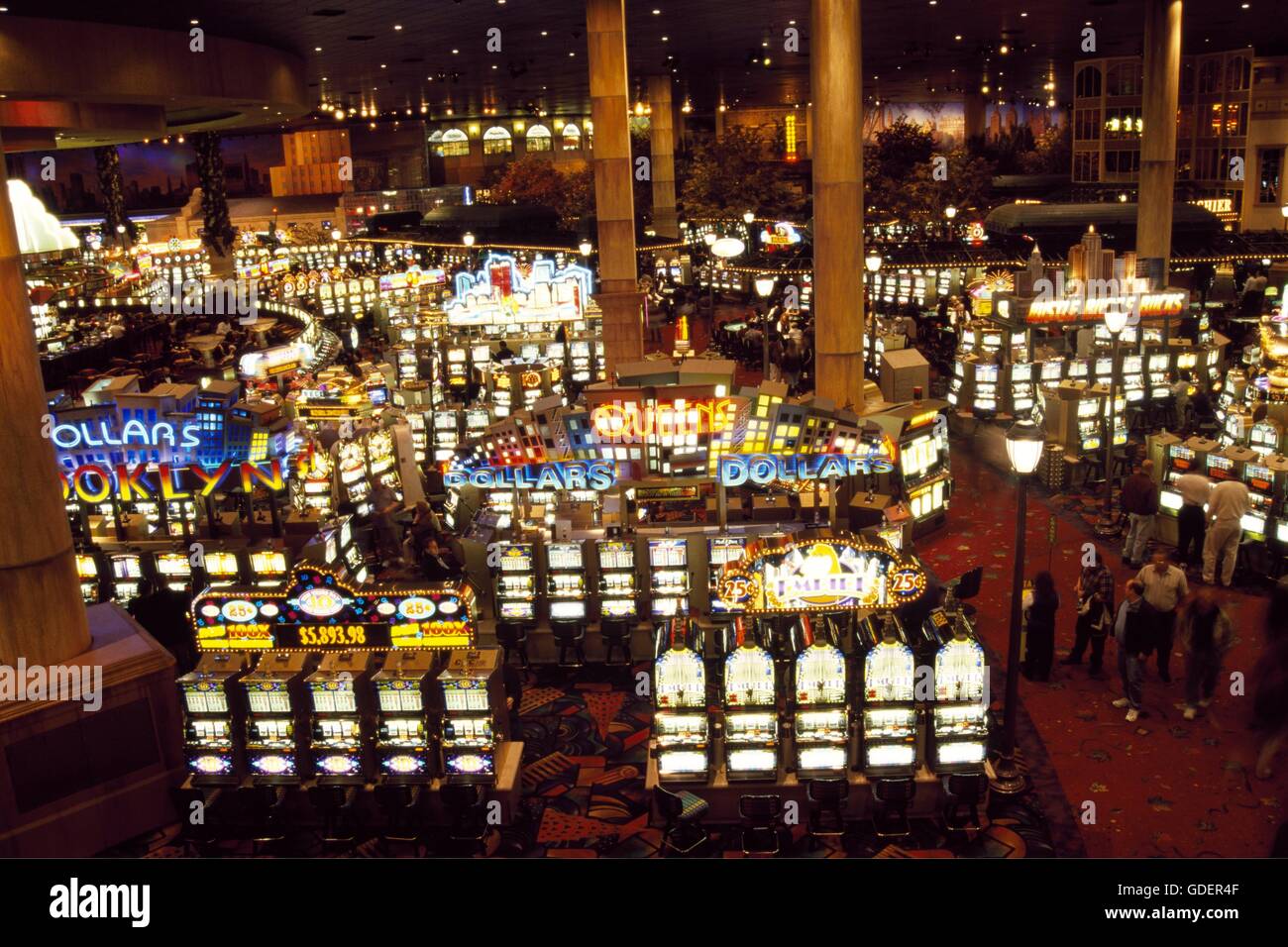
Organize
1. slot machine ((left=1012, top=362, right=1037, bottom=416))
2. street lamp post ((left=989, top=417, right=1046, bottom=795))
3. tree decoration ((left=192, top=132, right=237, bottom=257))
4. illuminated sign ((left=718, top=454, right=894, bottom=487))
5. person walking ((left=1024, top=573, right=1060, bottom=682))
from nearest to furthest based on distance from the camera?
street lamp post ((left=989, top=417, right=1046, bottom=795))
person walking ((left=1024, top=573, right=1060, bottom=682))
illuminated sign ((left=718, top=454, right=894, bottom=487))
slot machine ((left=1012, top=362, right=1037, bottom=416))
tree decoration ((left=192, top=132, right=237, bottom=257))

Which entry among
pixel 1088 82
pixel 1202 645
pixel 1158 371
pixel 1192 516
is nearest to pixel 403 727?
pixel 1202 645

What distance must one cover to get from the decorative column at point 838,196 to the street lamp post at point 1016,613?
6125mm

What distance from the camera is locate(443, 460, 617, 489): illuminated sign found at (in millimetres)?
11836

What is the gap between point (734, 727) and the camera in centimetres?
855

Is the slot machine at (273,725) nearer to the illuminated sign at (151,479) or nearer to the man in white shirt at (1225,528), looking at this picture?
the illuminated sign at (151,479)

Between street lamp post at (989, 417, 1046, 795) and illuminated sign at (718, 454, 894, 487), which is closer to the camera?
street lamp post at (989, 417, 1046, 795)

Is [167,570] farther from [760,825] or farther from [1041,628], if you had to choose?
[1041,628]

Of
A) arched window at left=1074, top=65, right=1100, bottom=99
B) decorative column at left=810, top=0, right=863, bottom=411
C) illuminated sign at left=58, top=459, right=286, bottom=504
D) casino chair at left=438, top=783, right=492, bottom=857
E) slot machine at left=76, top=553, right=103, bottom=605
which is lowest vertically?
casino chair at left=438, top=783, right=492, bottom=857

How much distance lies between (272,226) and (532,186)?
39.7ft

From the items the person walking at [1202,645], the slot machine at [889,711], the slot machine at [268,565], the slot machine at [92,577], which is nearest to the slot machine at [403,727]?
the slot machine at [889,711]

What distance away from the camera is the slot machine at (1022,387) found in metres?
20.0

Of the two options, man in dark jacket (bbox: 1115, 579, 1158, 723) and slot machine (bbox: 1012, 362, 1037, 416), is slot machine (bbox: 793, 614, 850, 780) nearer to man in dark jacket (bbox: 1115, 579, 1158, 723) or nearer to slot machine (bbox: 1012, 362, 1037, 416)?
man in dark jacket (bbox: 1115, 579, 1158, 723)

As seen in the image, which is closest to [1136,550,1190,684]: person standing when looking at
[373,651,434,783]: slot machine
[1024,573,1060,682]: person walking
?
[1024,573,1060,682]: person walking

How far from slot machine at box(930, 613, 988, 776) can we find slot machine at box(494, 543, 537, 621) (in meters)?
4.72
